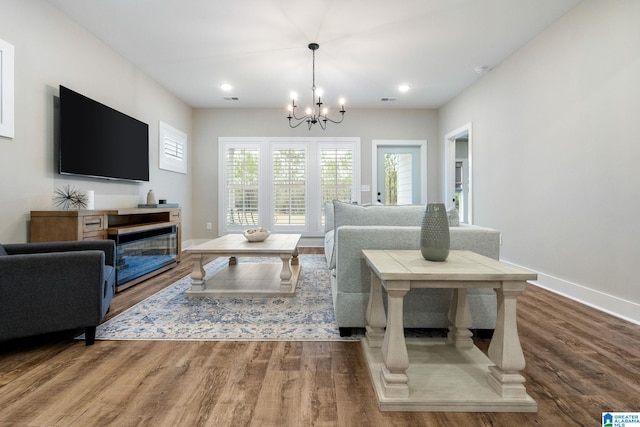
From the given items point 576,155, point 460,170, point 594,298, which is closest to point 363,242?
point 594,298

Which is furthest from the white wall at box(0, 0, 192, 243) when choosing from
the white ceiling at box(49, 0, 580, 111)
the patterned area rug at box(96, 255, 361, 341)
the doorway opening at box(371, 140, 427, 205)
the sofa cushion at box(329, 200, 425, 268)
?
the doorway opening at box(371, 140, 427, 205)

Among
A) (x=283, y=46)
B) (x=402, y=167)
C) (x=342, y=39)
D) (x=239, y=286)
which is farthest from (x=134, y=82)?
(x=402, y=167)

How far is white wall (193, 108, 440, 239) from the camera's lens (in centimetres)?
566

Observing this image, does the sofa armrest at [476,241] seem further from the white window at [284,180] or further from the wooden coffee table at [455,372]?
the white window at [284,180]

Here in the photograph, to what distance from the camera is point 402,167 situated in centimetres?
589

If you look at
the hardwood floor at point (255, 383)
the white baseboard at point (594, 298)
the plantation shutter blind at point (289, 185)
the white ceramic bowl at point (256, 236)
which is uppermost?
the plantation shutter blind at point (289, 185)

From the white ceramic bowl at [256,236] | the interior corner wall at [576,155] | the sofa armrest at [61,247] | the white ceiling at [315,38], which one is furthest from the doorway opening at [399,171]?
the sofa armrest at [61,247]

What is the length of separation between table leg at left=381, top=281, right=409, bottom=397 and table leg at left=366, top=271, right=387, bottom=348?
1.20 feet

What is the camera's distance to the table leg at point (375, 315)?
163 centimetres

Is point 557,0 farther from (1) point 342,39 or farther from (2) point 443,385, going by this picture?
(2) point 443,385

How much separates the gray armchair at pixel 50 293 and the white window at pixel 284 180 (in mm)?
3901

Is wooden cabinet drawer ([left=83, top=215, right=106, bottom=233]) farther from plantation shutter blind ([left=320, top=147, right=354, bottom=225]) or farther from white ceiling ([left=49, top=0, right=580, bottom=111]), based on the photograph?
plantation shutter blind ([left=320, top=147, right=354, bottom=225])

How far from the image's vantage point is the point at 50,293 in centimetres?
167

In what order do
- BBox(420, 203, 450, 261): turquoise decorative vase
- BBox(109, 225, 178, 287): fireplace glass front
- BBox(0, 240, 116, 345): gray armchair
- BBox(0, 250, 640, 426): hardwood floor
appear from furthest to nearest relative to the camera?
BBox(109, 225, 178, 287): fireplace glass front, BBox(0, 240, 116, 345): gray armchair, BBox(420, 203, 450, 261): turquoise decorative vase, BBox(0, 250, 640, 426): hardwood floor
